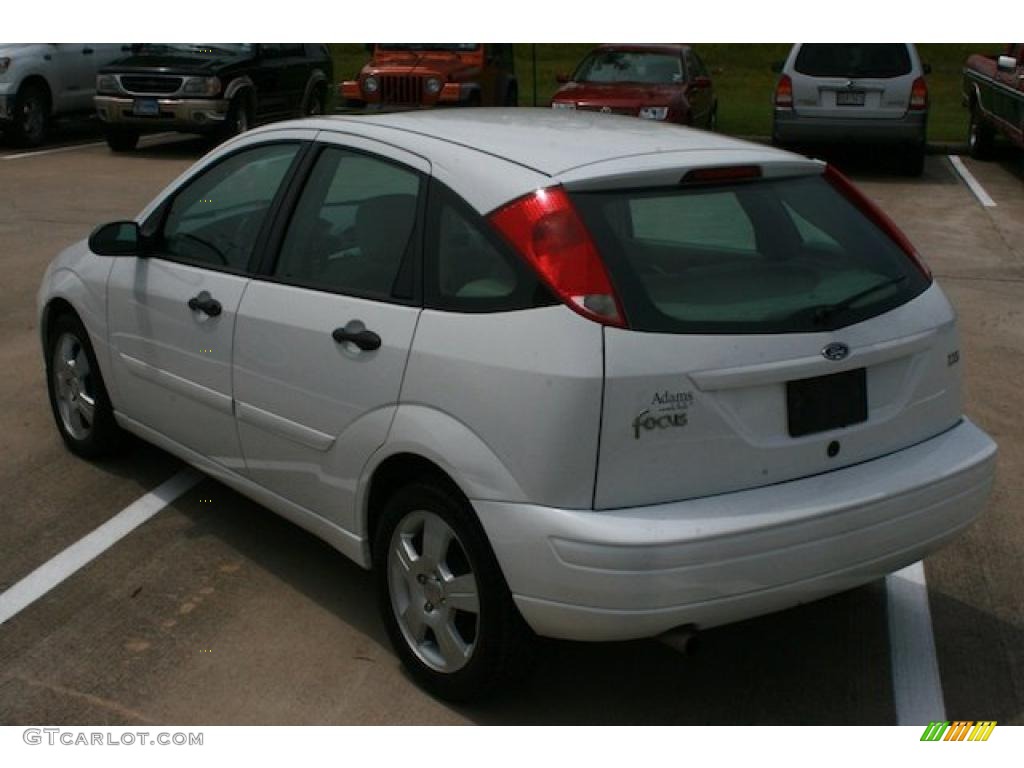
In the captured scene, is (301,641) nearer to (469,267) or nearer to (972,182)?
(469,267)

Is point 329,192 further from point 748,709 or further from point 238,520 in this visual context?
point 748,709

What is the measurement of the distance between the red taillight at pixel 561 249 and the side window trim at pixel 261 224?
45.2 inches

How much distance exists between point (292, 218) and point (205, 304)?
1.51ft

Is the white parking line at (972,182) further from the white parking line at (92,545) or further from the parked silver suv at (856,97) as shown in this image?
the white parking line at (92,545)

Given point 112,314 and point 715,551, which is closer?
point 715,551

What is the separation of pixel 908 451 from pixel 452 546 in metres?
1.35

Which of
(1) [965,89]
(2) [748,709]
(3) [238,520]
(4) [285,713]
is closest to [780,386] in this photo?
(2) [748,709]

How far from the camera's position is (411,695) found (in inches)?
168

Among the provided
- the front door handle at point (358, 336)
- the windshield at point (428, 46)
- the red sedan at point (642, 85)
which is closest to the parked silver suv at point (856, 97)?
the red sedan at point (642, 85)

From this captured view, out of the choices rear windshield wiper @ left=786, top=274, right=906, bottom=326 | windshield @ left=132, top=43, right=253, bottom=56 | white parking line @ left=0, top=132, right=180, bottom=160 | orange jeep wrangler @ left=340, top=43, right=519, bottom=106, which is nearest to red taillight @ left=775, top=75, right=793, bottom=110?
orange jeep wrangler @ left=340, top=43, right=519, bottom=106

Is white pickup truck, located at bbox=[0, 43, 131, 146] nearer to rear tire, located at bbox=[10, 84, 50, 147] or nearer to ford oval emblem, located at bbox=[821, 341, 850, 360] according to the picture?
rear tire, located at bbox=[10, 84, 50, 147]

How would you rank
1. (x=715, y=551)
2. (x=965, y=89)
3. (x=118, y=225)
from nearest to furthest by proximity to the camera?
Answer: (x=715, y=551)
(x=118, y=225)
(x=965, y=89)

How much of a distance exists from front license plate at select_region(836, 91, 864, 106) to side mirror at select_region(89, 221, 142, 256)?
12.6 m

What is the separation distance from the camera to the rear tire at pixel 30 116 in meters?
18.2
